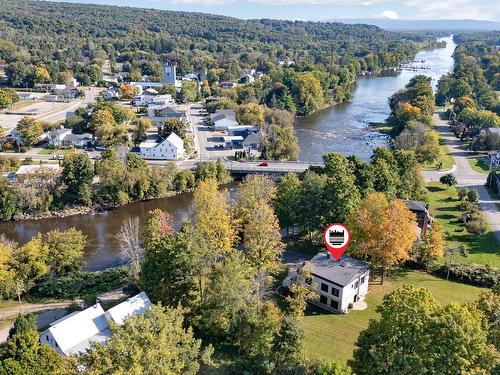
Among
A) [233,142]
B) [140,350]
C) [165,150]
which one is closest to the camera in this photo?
[140,350]

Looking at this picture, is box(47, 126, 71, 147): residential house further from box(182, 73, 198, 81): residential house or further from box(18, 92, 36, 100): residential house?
A: box(182, 73, 198, 81): residential house

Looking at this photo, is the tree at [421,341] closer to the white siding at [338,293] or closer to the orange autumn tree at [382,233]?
the white siding at [338,293]

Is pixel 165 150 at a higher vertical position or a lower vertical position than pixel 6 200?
higher

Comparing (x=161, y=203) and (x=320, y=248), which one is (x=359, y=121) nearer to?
(x=161, y=203)

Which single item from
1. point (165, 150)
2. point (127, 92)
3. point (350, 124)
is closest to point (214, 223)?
point (165, 150)

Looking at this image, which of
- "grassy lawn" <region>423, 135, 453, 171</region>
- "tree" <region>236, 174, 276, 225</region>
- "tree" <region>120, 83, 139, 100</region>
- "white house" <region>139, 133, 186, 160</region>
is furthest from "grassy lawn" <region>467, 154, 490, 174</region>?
"tree" <region>120, 83, 139, 100</region>

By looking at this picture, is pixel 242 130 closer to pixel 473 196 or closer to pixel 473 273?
pixel 473 196

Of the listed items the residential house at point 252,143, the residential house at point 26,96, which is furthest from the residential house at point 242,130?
the residential house at point 26,96
